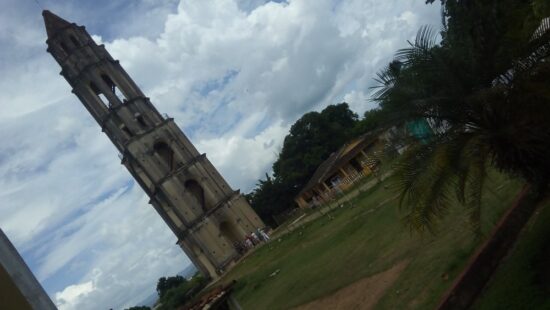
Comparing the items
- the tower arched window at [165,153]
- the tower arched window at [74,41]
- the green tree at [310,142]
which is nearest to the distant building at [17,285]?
the tower arched window at [165,153]

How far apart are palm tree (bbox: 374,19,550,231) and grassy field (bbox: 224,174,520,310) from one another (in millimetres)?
1036

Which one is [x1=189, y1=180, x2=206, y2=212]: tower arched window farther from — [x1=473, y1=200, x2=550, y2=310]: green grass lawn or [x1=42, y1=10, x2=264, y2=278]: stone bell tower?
[x1=473, y1=200, x2=550, y2=310]: green grass lawn

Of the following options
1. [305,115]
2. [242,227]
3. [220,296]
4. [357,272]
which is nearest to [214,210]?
[242,227]

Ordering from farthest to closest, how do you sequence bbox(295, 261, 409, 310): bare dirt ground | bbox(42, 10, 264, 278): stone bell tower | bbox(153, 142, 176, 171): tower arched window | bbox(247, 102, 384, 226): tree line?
bbox(247, 102, 384, 226): tree line < bbox(153, 142, 176, 171): tower arched window < bbox(42, 10, 264, 278): stone bell tower < bbox(295, 261, 409, 310): bare dirt ground

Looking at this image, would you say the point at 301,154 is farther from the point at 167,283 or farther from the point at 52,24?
the point at 52,24

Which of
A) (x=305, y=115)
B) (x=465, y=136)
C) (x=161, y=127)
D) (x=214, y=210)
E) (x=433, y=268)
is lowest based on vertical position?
(x=433, y=268)

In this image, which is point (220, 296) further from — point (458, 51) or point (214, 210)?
point (214, 210)

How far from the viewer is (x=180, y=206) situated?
35781mm

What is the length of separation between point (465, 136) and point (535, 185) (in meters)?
1.82

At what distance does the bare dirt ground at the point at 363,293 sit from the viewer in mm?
9617

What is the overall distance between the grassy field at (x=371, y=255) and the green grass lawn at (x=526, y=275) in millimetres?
746

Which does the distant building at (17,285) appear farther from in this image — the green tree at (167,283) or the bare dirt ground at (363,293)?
the green tree at (167,283)

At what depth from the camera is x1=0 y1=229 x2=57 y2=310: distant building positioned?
10.4 feet

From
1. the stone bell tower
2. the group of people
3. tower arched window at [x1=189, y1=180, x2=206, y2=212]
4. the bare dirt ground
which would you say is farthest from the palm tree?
tower arched window at [x1=189, y1=180, x2=206, y2=212]
